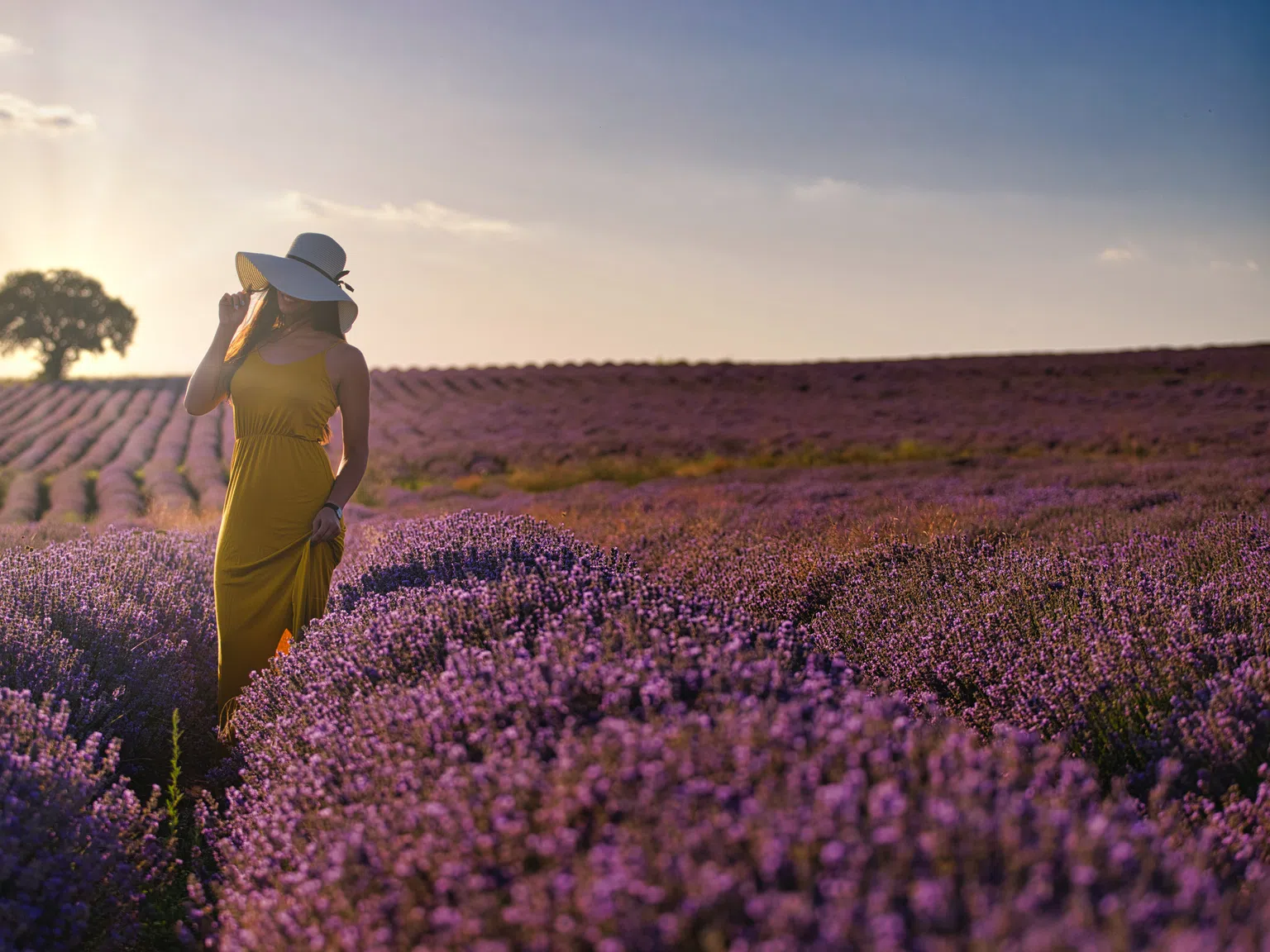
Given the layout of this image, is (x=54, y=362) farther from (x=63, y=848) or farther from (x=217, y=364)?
(x=63, y=848)

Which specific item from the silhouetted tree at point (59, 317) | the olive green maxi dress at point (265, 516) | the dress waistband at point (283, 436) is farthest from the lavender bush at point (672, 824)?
the silhouetted tree at point (59, 317)

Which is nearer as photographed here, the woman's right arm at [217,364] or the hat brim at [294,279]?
the hat brim at [294,279]

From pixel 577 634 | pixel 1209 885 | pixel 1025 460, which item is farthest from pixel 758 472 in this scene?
pixel 1209 885

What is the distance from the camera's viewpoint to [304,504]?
11.6 ft

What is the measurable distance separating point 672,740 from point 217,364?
8.99 feet

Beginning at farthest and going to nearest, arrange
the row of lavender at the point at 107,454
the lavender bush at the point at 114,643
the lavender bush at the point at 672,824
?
the row of lavender at the point at 107,454 < the lavender bush at the point at 114,643 < the lavender bush at the point at 672,824

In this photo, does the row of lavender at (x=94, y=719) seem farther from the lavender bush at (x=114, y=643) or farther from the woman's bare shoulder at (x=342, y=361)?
the woman's bare shoulder at (x=342, y=361)

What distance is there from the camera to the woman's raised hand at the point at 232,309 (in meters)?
3.49

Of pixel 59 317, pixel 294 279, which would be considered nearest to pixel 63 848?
pixel 294 279

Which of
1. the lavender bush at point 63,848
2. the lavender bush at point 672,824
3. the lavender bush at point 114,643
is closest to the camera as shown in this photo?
the lavender bush at point 672,824

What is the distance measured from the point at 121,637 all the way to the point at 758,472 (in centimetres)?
877

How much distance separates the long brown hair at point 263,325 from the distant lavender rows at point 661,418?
6.67 metres

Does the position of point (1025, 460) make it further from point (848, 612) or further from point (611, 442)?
point (848, 612)

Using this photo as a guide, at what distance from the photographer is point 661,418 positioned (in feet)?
61.2
